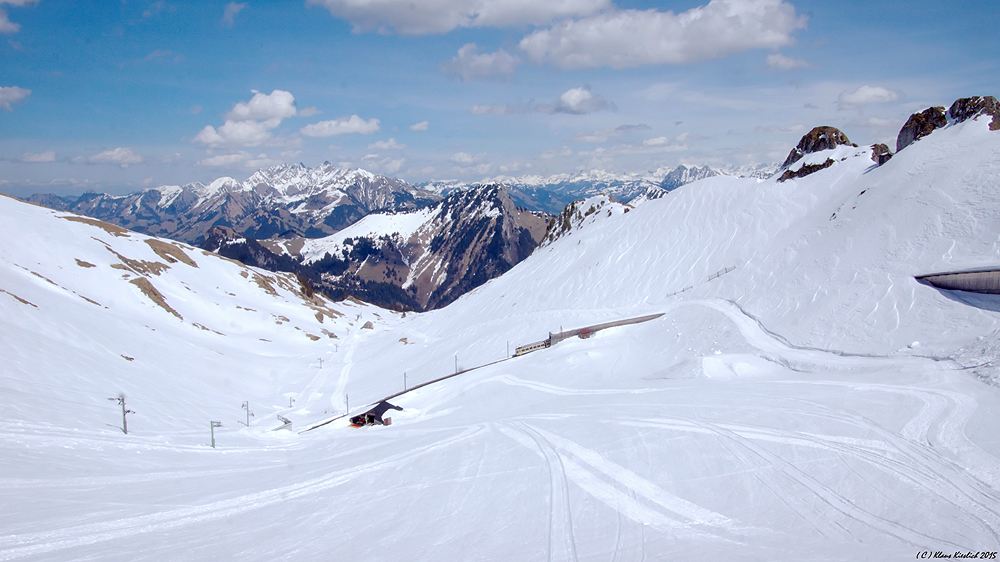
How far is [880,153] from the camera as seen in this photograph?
63.2m

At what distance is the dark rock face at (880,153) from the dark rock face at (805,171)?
195 inches

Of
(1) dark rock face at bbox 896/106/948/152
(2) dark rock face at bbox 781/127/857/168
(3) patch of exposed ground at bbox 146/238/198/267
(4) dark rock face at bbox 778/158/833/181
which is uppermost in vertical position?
(2) dark rock face at bbox 781/127/857/168

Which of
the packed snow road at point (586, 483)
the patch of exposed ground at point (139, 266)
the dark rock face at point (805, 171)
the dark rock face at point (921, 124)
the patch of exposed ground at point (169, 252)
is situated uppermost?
the dark rock face at point (921, 124)

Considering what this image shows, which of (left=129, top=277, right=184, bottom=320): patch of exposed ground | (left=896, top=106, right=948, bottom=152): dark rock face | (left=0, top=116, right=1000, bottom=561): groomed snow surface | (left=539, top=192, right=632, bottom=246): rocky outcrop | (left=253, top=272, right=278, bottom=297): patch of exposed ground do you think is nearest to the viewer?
(left=0, top=116, right=1000, bottom=561): groomed snow surface

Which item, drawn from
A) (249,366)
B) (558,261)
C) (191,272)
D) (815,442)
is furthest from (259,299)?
(815,442)

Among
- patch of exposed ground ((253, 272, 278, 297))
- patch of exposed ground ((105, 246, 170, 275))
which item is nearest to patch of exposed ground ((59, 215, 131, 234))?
patch of exposed ground ((105, 246, 170, 275))

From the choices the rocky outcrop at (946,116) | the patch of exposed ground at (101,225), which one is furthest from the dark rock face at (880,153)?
the patch of exposed ground at (101,225)

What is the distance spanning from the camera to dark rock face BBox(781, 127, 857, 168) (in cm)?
7331

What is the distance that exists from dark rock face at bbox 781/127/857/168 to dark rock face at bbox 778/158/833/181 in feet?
24.3

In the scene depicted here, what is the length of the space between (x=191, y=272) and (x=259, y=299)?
13673mm

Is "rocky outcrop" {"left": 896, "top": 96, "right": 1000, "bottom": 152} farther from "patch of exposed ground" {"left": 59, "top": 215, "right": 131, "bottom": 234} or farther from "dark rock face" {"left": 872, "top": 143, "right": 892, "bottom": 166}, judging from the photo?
"patch of exposed ground" {"left": 59, "top": 215, "right": 131, "bottom": 234}

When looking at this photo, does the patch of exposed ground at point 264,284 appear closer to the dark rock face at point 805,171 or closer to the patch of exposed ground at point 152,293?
the patch of exposed ground at point 152,293

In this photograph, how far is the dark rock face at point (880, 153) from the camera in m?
59.2

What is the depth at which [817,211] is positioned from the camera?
55906mm
